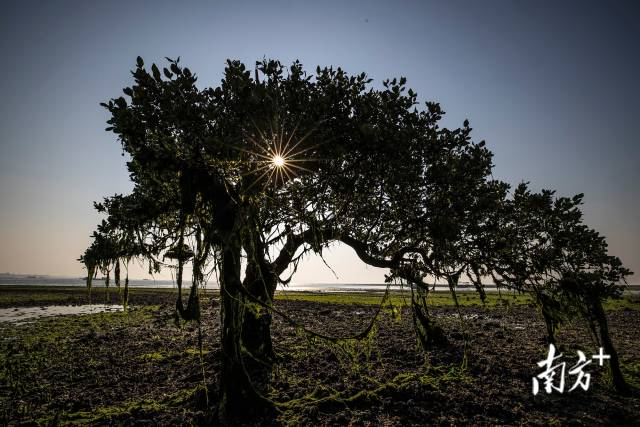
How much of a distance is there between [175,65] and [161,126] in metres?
1.41

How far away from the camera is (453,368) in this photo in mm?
12133

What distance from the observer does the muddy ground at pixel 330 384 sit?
8.44 meters

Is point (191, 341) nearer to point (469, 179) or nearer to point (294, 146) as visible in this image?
point (294, 146)

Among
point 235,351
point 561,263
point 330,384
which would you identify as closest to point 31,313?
point 330,384

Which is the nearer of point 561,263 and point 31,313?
point 561,263

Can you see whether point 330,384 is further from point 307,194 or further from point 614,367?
point 614,367

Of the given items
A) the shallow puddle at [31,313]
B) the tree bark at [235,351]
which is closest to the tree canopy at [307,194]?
the tree bark at [235,351]

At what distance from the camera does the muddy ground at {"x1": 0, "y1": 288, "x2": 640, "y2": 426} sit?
27.7 feet

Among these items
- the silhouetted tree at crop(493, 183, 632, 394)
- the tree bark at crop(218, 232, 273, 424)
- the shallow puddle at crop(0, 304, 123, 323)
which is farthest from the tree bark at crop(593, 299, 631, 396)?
the shallow puddle at crop(0, 304, 123, 323)

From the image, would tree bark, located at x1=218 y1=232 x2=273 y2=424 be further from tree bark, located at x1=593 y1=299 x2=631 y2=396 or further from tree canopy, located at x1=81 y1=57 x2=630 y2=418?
tree bark, located at x1=593 y1=299 x2=631 y2=396

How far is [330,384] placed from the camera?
10539 millimetres

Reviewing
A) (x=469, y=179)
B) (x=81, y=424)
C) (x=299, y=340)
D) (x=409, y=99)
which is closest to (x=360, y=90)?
(x=409, y=99)

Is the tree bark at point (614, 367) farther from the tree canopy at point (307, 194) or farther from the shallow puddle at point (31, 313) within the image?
the shallow puddle at point (31, 313)

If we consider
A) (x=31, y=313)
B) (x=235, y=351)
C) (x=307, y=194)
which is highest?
(x=307, y=194)
